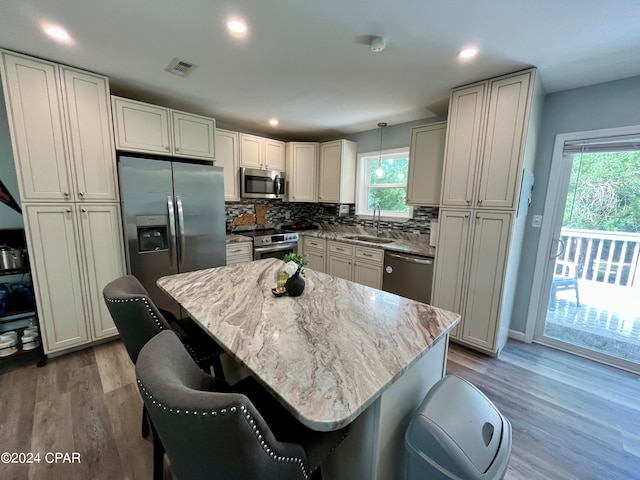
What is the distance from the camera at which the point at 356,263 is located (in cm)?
349

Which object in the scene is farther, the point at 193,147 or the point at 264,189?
the point at 264,189

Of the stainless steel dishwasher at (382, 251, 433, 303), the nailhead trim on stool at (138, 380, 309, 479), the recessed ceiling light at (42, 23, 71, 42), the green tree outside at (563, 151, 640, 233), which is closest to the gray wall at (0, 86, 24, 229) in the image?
the recessed ceiling light at (42, 23, 71, 42)

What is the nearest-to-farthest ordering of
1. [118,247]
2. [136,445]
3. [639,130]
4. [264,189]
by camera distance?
[136,445]
[639,130]
[118,247]
[264,189]

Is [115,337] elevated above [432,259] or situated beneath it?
situated beneath

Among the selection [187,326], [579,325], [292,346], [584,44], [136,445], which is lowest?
[136,445]

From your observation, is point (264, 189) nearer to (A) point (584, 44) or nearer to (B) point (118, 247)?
(B) point (118, 247)

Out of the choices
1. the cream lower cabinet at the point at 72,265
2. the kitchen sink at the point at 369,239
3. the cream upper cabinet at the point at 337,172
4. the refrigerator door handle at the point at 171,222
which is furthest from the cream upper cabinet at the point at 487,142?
the cream lower cabinet at the point at 72,265

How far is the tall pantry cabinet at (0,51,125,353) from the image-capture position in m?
2.03

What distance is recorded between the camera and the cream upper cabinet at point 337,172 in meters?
3.98

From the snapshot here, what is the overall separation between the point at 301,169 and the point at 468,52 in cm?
267

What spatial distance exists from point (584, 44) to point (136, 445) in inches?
148

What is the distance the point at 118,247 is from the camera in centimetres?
252

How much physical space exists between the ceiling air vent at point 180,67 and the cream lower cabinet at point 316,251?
2.48 meters

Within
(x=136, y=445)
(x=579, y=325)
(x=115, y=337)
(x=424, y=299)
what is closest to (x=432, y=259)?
(x=424, y=299)
